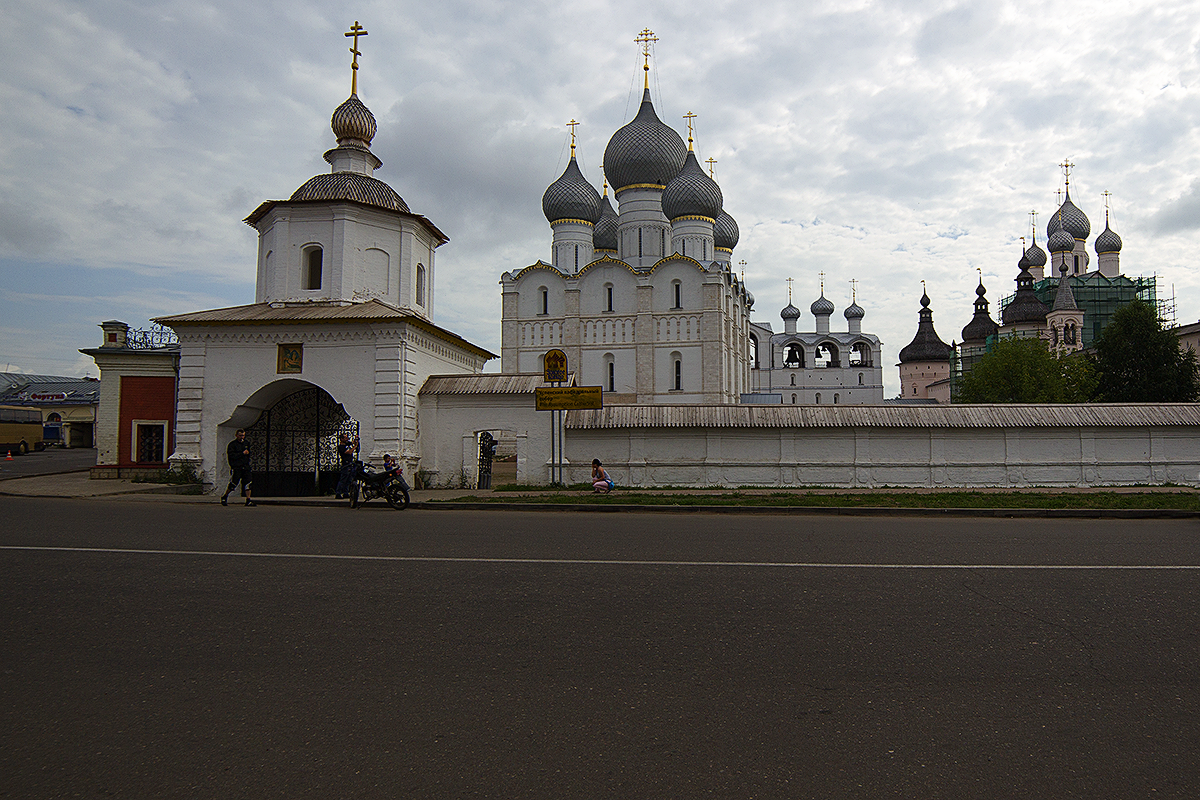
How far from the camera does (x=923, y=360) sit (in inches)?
3642

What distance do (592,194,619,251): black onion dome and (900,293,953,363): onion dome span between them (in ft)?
187

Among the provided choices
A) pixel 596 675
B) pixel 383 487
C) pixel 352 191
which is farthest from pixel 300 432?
pixel 596 675

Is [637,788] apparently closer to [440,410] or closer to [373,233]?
[440,410]

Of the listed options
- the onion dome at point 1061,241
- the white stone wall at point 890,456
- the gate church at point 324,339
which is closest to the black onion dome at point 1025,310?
the onion dome at point 1061,241

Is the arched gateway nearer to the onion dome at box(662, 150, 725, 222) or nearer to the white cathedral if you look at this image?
the white cathedral

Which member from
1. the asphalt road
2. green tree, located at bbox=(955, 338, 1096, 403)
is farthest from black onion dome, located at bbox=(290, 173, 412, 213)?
green tree, located at bbox=(955, 338, 1096, 403)

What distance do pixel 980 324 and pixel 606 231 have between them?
50.5 m

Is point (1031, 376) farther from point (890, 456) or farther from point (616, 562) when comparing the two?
point (616, 562)

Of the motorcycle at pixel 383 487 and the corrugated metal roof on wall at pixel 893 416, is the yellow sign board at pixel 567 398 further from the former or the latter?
the motorcycle at pixel 383 487

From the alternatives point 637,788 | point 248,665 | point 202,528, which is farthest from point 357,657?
point 202,528

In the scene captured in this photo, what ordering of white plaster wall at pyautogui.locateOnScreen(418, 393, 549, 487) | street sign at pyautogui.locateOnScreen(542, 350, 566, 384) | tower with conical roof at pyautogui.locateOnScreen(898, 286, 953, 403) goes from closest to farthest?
street sign at pyautogui.locateOnScreen(542, 350, 566, 384) < white plaster wall at pyautogui.locateOnScreen(418, 393, 549, 487) < tower with conical roof at pyautogui.locateOnScreen(898, 286, 953, 403)

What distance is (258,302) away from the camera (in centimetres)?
2142

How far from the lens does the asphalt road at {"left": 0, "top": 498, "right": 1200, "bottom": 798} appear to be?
3080 mm

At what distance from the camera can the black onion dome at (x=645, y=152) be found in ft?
147
